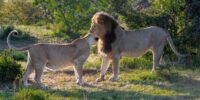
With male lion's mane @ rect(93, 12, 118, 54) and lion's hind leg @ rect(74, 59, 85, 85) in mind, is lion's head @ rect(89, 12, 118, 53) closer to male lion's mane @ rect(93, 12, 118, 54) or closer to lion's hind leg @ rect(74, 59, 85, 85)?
male lion's mane @ rect(93, 12, 118, 54)

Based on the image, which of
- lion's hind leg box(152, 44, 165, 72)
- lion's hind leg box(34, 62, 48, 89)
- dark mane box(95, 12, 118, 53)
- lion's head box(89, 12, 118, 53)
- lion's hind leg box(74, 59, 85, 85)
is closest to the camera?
lion's hind leg box(34, 62, 48, 89)

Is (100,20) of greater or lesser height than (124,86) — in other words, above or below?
above

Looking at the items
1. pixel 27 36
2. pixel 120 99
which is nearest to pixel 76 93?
pixel 120 99

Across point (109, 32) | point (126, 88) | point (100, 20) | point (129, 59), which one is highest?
point (100, 20)

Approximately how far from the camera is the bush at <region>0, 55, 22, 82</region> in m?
11.3

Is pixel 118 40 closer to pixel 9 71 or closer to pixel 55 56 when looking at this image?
pixel 55 56

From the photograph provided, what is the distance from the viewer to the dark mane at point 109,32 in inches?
460

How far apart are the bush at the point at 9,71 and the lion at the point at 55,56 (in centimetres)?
44

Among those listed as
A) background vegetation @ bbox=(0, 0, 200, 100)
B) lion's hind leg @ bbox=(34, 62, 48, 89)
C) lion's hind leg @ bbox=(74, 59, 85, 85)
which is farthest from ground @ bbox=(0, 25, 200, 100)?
lion's hind leg @ bbox=(34, 62, 48, 89)

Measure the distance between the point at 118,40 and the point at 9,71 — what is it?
2.67 m

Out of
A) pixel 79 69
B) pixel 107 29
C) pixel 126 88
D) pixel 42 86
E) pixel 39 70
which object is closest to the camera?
pixel 39 70

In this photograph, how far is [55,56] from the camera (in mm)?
11062

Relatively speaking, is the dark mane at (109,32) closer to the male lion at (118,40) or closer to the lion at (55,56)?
the male lion at (118,40)

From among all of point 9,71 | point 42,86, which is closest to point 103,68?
point 42,86
